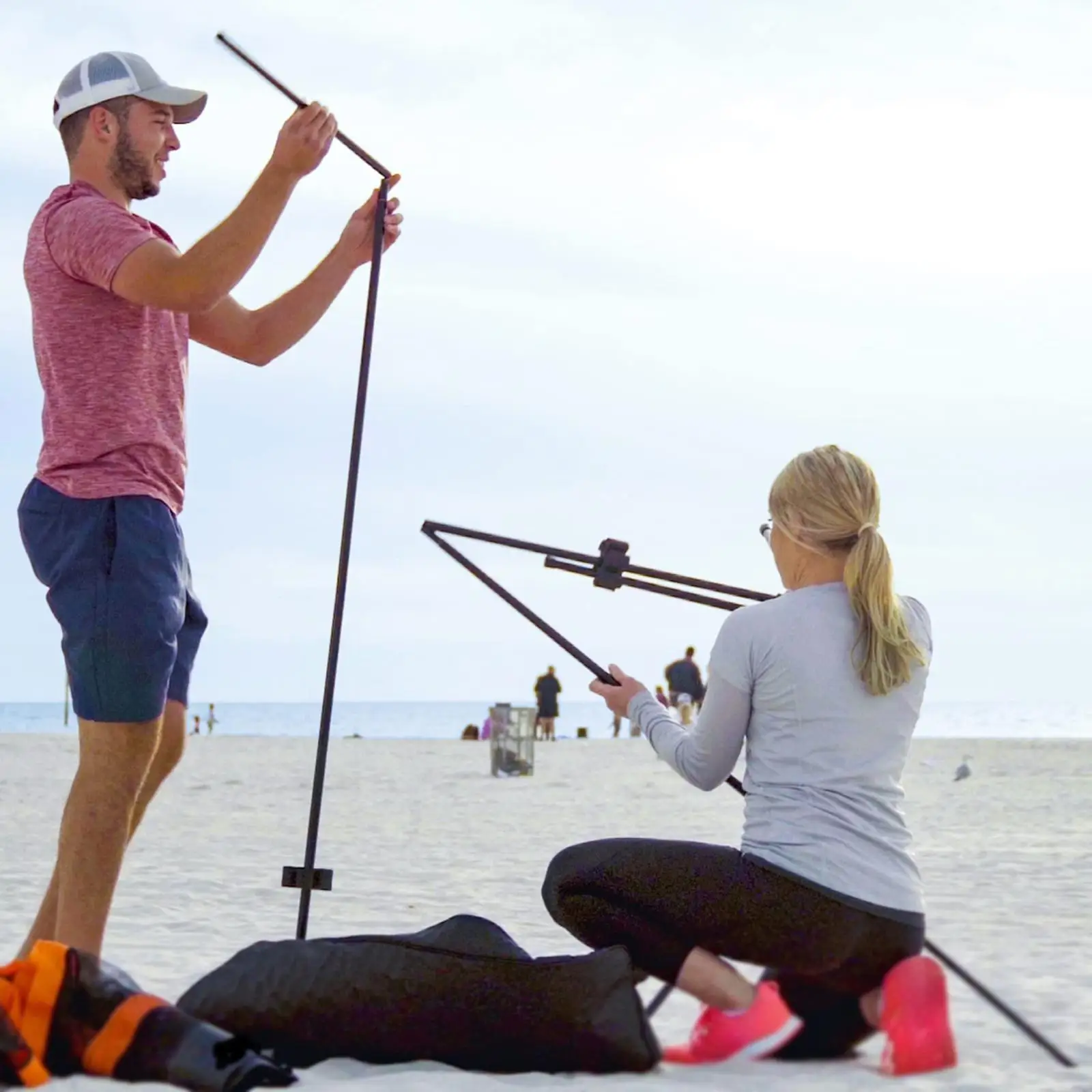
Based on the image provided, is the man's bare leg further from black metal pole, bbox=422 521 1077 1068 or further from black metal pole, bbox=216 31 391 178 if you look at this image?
black metal pole, bbox=216 31 391 178

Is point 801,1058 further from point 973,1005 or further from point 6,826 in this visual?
point 6,826

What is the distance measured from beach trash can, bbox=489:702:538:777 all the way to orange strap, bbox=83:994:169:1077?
34.7 ft

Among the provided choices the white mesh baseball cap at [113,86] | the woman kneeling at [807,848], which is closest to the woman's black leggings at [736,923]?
the woman kneeling at [807,848]

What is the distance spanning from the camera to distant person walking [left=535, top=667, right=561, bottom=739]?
24297 millimetres

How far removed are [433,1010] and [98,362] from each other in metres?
1.33

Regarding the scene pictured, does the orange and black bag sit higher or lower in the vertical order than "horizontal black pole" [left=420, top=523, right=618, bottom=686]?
lower

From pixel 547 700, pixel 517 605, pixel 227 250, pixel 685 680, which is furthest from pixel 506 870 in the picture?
pixel 547 700

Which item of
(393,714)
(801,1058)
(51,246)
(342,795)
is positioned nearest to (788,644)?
(801,1058)

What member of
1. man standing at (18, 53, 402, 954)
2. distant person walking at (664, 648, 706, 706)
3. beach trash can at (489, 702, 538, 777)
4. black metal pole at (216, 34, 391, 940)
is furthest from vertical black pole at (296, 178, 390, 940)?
distant person walking at (664, 648, 706, 706)

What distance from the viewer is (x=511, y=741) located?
13141 millimetres

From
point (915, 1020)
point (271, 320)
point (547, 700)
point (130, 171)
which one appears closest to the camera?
point (915, 1020)

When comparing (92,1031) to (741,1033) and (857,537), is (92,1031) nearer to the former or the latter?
(741,1033)

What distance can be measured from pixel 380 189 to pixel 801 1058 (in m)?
1.97

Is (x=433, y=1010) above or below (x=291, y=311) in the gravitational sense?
below
